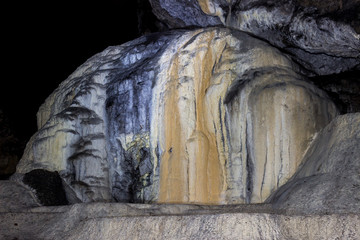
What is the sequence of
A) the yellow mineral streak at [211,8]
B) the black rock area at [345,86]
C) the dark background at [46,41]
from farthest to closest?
1. the dark background at [46,41]
2. the yellow mineral streak at [211,8]
3. the black rock area at [345,86]

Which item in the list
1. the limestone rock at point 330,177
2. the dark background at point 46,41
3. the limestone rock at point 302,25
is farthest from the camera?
the dark background at point 46,41

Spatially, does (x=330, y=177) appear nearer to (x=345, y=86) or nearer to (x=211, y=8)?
(x=345, y=86)

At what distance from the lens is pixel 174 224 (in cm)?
629

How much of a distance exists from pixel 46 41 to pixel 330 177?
42.9 ft

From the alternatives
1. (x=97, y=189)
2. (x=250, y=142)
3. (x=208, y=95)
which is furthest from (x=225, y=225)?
(x=97, y=189)

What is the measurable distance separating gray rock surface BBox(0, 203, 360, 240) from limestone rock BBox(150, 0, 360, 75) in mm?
3574

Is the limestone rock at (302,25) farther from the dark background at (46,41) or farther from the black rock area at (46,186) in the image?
the dark background at (46,41)

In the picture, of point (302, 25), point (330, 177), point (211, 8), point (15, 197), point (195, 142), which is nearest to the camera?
point (330, 177)

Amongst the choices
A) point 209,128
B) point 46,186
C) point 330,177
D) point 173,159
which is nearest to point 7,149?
point 46,186

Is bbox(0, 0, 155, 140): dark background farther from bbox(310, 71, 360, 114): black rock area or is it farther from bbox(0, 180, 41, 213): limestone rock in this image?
bbox(310, 71, 360, 114): black rock area

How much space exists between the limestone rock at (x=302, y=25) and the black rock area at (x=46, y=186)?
5.22 m

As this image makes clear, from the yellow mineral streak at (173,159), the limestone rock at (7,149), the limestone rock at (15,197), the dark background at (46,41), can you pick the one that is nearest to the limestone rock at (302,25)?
the yellow mineral streak at (173,159)

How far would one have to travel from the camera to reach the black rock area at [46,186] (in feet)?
33.9

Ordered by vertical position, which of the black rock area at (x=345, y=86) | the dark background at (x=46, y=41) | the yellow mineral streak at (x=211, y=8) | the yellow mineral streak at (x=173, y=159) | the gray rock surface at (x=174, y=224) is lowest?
the gray rock surface at (x=174, y=224)
